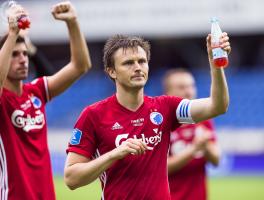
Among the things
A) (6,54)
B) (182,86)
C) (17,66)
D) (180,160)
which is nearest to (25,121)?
(17,66)

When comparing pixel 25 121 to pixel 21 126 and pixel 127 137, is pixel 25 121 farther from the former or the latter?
pixel 127 137

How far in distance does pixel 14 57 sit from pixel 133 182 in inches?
71.0

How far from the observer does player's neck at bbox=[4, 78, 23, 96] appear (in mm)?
6676

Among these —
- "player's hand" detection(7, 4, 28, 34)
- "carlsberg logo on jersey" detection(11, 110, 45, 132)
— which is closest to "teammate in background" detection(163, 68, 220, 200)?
"carlsberg logo on jersey" detection(11, 110, 45, 132)

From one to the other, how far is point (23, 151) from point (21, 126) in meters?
0.22

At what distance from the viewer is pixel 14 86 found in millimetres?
6711

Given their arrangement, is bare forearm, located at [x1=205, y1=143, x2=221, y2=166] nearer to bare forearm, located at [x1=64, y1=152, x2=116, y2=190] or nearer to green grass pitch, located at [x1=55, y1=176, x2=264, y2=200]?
bare forearm, located at [x1=64, y1=152, x2=116, y2=190]

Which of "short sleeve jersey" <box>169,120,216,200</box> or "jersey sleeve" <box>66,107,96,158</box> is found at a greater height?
"jersey sleeve" <box>66,107,96,158</box>

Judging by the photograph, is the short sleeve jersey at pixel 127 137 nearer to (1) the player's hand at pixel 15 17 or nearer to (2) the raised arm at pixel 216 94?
(2) the raised arm at pixel 216 94

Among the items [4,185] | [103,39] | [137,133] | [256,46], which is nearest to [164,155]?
[137,133]

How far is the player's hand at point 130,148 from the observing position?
5.26 meters

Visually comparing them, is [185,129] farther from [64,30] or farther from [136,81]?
[64,30]

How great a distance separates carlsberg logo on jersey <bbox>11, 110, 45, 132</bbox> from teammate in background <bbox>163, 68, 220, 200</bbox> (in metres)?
1.61

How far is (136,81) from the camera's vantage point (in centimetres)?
569
